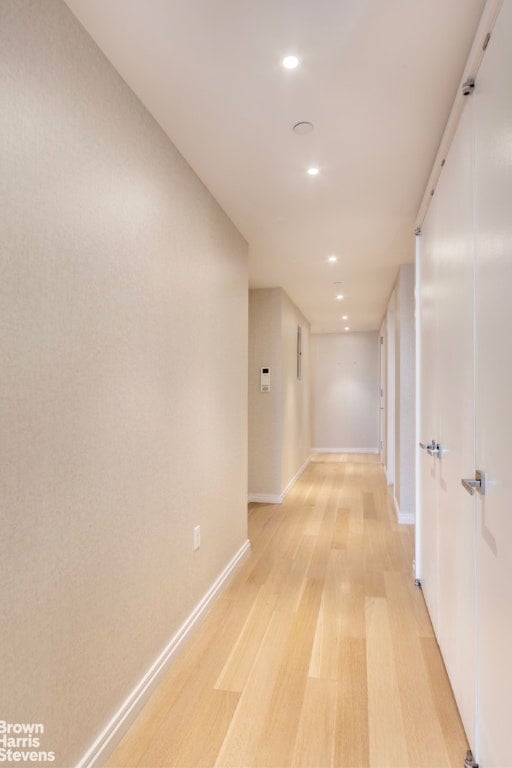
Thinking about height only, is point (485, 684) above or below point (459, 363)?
below

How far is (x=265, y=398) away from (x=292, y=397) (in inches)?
37.8

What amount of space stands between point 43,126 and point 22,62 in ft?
0.49

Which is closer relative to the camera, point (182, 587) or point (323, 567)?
point (182, 587)

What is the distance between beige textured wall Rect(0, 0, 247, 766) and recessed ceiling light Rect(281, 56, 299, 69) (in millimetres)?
628

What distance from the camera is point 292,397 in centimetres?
595

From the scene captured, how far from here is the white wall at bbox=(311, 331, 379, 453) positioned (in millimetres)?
8789

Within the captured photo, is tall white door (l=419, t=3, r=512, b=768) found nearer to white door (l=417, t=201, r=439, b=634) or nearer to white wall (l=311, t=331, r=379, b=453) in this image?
white door (l=417, t=201, r=439, b=634)

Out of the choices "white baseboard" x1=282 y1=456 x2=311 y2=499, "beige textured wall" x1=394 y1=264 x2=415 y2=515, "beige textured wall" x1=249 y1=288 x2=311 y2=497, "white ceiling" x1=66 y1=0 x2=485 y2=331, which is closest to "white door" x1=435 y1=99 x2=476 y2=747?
"white ceiling" x1=66 y1=0 x2=485 y2=331

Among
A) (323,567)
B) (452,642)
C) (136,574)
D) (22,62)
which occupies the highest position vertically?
(22,62)

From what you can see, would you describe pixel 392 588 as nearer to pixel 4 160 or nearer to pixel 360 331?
pixel 4 160

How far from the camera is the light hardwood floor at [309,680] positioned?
1519 mm

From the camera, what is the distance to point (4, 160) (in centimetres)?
111

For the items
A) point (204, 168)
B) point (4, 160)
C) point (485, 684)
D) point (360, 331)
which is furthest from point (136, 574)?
point (360, 331)

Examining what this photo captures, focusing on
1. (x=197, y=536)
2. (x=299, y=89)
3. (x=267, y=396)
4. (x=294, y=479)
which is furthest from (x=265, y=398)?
(x=299, y=89)
